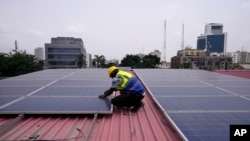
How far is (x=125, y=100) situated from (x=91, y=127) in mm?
1471

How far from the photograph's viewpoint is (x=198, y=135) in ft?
10.4

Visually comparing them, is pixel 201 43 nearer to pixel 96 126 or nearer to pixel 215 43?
pixel 215 43

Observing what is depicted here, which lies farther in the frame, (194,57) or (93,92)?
(194,57)

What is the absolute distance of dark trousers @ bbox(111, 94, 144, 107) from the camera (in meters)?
4.95

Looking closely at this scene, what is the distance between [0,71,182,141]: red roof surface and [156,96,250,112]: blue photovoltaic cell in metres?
0.46

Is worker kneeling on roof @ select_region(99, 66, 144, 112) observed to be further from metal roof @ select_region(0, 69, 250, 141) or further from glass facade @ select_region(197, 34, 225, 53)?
glass facade @ select_region(197, 34, 225, 53)

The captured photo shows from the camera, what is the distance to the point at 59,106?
4.70 metres

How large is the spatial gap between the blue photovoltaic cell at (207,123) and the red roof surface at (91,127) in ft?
0.72

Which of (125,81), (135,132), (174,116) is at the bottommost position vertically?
(135,132)

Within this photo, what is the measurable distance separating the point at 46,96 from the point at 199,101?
14.5 feet

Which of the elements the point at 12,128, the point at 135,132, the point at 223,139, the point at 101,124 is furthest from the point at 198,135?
the point at 12,128

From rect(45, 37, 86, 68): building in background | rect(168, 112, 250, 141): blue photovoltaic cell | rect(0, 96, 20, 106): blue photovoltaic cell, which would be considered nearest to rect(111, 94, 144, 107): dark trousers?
rect(168, 112, 250, 141): blue photovoltaic cell

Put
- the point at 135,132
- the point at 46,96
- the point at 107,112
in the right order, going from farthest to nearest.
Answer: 1. the point at 46,96
2. the point at 107,112
3. the point at 135,132

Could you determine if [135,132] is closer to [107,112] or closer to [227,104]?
[107,112]
